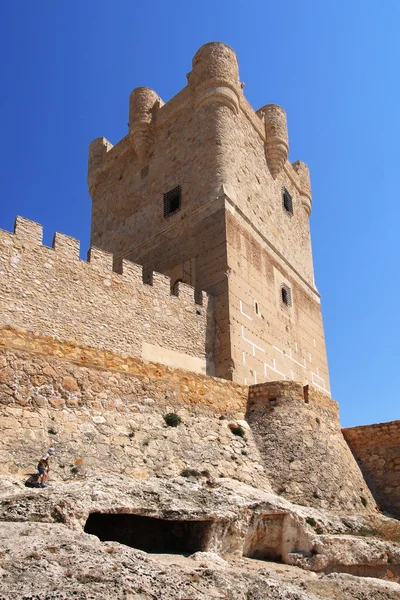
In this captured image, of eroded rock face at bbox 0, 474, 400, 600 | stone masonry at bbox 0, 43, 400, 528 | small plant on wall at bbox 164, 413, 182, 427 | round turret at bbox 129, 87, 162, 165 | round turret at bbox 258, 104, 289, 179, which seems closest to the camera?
eroded rock face at bbox 0, 474, 400, 600

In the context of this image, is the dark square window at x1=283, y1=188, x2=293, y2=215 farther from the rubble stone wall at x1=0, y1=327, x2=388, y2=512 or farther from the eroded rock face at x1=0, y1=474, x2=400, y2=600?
the eroded rock face at x1=0, y1=474, x2=400, y2=600

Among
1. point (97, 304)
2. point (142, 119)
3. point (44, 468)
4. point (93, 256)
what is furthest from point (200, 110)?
point (44, 468)

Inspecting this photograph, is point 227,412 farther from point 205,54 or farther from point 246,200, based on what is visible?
point 205,54

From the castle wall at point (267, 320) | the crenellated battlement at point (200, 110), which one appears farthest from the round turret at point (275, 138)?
the castle wall at point (267, 320)

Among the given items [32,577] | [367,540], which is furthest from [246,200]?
[32,577]

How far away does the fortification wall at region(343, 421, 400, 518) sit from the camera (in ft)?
44.2

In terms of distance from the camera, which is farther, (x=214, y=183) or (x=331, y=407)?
(x=214, y=183)

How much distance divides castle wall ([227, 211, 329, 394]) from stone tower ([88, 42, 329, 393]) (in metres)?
0.04

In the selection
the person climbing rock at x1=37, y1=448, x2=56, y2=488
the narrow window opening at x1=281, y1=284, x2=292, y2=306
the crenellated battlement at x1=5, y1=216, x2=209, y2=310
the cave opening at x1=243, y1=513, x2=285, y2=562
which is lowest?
the cave opening at x1=243, y1=513, x2=285, y2=562

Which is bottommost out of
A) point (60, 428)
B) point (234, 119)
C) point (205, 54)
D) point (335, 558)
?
point (335, 558)

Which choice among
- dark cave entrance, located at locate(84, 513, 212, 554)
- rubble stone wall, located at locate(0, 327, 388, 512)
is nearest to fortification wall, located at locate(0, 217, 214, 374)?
rubble stone wall, located at locate(0, 327, 388, 512)

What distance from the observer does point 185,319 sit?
16500mm

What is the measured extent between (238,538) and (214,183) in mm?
12548

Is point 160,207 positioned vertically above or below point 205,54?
below
